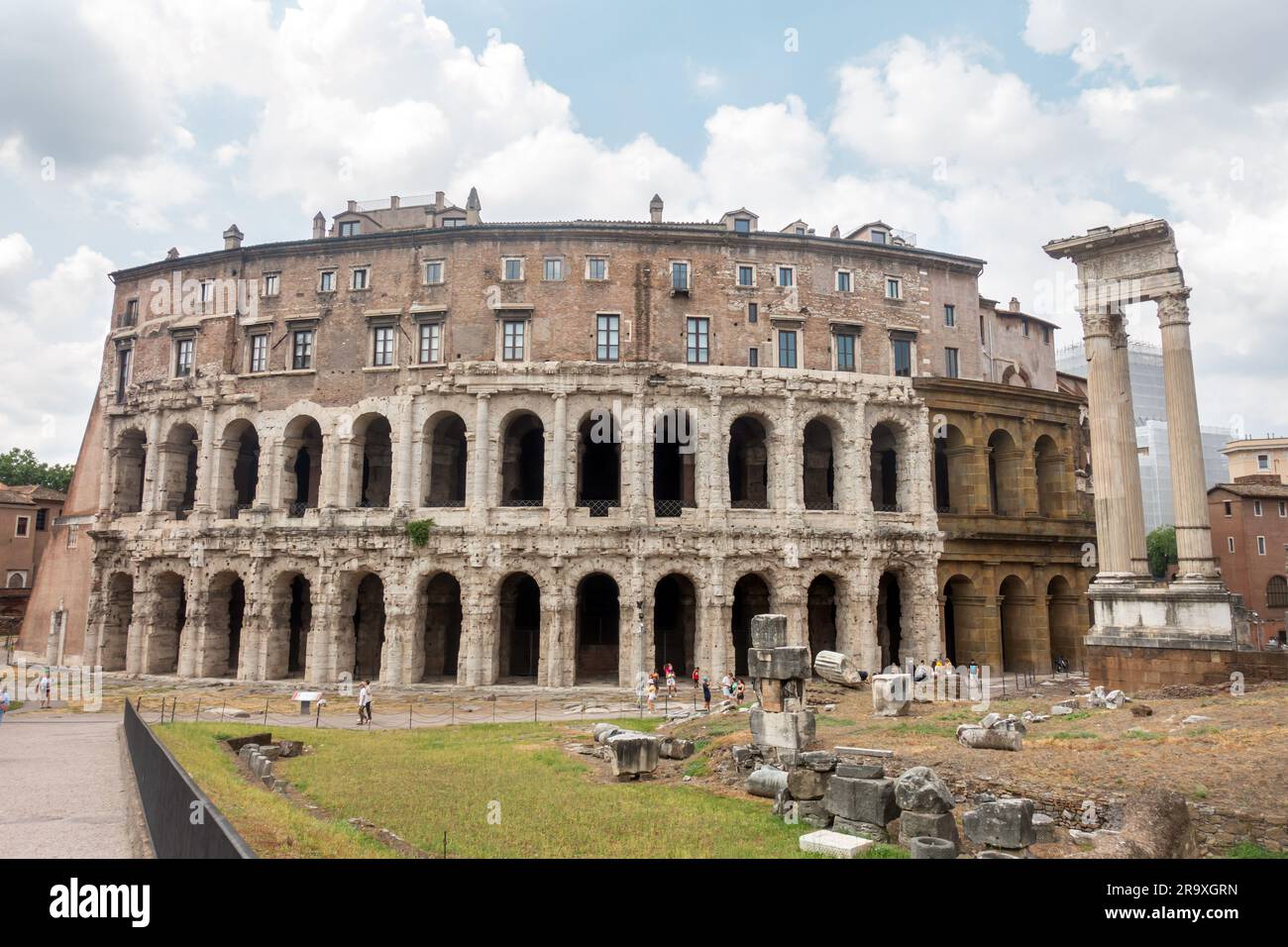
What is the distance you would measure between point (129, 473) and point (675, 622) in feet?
84.4

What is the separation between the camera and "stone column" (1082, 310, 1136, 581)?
902 inches

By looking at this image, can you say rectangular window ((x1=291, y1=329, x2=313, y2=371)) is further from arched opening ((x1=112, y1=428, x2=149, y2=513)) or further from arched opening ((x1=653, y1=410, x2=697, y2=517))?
arched opening ((x1=653, y1=410, x2=697, y2=517))

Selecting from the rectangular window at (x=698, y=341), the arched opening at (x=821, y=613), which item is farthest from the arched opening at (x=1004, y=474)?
the rectangular window at (x=698, y=341)

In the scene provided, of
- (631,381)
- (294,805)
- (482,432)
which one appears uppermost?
(631,381)

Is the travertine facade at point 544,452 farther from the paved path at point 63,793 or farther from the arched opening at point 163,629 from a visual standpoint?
the paved path at point 63,793

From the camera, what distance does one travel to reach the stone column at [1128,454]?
74.5ft

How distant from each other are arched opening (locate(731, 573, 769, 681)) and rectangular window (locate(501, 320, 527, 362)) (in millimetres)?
12687

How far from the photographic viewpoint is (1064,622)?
1385 inches

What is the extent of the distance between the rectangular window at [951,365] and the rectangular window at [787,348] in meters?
7.22
